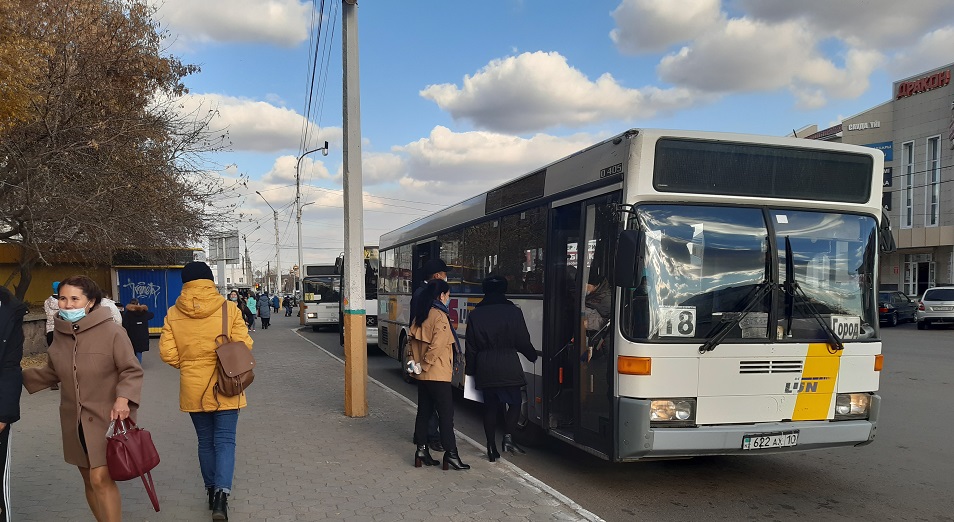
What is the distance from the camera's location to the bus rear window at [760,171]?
6.19m

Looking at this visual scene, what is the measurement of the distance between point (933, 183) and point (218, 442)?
162 feet

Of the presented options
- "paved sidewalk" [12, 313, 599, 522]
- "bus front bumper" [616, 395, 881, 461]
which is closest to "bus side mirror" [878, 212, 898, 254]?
"bus front bumper" [616, 395, 881, 461]

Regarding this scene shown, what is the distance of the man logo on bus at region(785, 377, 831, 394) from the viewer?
6109 millimetres

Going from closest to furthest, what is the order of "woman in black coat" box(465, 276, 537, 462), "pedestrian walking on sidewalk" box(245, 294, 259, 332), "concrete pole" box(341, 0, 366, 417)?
"woman in black coat" box(465, 276, 537, 462) < "concrete pole" box(341, 0, 366, 417) < "pedestrian walking on sidewalk" box(245, 294, 259, 332)

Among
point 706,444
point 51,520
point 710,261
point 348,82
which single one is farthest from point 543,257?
point 51,520

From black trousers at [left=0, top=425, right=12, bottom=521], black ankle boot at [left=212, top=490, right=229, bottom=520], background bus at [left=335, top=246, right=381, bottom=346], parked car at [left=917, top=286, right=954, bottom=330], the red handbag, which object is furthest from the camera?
parked car at [left=917, top=286, right=954, bottom=330]

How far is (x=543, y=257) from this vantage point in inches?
309

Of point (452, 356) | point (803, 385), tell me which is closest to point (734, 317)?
point (803, 385)

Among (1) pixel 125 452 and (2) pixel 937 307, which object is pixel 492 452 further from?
(2) pixel 937 307

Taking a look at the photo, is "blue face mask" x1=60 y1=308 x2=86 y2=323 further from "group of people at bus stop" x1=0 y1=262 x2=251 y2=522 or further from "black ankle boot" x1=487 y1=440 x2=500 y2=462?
"black ankle boot" x1=487 y1=440 x2=500 y2=462

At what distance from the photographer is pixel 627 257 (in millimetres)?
5617

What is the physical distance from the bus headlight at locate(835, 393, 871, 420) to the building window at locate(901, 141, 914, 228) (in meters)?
46.3

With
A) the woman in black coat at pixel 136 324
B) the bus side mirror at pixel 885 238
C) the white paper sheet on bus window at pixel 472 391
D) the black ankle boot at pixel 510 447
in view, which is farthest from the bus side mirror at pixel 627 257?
the woman in black coat at pixel 136 324

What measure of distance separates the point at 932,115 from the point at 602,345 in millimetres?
46932
